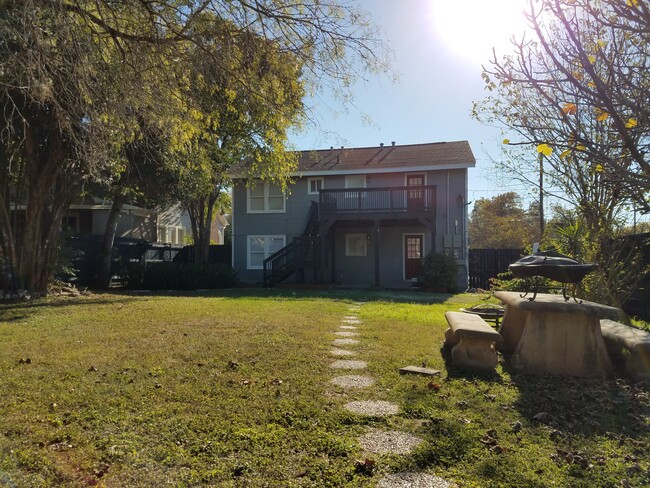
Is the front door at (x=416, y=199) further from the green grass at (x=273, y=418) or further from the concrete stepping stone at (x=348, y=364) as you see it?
the concrete stepping stone at (x=348, y=364)

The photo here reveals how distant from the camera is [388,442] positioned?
10.5ft

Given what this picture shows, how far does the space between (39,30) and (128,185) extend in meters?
10.2

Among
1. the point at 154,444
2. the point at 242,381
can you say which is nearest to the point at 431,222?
the point at 242,381

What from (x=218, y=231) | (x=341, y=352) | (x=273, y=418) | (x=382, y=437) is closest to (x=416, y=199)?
(x=341, y=352)

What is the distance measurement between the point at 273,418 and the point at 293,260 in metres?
15.5

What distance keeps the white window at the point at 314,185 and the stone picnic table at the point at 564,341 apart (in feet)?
54.6

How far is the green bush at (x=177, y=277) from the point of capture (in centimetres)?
1691

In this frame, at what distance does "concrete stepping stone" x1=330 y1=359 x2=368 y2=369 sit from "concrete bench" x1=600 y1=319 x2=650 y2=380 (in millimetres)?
2702

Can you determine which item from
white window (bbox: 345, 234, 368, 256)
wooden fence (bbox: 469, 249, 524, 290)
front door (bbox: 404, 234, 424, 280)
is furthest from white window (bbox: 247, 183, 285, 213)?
wooden fence (bbox: 469, 249, 524, 290)

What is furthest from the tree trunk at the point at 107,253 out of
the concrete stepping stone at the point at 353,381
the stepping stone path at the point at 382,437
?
the concrete stepping stone at the point at 353,381

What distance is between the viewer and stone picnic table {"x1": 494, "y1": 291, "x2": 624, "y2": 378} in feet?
16.7

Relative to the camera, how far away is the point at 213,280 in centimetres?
1716

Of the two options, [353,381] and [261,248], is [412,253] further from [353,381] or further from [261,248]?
[353,381]

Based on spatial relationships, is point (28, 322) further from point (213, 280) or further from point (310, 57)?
point (213, 280)
